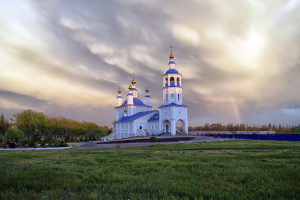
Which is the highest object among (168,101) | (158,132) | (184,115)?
(168,101)

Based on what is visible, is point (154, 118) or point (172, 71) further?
point (154, 118)

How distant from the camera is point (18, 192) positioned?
6.07 m

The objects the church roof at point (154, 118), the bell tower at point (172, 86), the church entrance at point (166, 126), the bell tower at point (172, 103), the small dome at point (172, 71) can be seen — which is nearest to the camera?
the bell tower at point (172, 103)

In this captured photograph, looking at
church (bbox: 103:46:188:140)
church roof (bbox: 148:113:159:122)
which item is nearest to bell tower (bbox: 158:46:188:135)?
church (bbox: 103:46:188:140)

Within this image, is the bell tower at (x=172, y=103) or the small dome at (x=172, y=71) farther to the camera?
the small dome at (x=172, y=71)

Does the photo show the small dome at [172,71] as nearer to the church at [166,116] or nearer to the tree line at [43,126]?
the church at [166,116]

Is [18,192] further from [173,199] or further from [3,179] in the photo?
[173,199]

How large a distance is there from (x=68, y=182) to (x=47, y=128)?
221ft

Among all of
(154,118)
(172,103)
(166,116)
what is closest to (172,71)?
(172,103)

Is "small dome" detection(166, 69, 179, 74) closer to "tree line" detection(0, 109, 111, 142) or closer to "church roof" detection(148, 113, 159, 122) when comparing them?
"church roof" detection(148, 113, 159, 122)

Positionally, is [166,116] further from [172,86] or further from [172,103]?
[172,86]

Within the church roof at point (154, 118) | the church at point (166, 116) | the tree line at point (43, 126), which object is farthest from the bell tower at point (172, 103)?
the tree line at point (43, 126)

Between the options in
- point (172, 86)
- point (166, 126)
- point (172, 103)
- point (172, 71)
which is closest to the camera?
point (172, 103)

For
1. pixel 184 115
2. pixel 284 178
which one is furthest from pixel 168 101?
pixel 284 178
